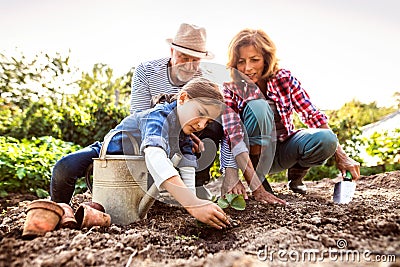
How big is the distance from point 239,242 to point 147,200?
56cm

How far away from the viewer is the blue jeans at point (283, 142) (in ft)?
7.67

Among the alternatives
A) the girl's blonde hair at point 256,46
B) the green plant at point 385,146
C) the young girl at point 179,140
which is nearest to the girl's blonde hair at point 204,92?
the young girl at point 179,140

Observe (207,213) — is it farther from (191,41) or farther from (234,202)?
(191,41)

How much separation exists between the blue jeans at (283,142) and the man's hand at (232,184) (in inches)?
9.5

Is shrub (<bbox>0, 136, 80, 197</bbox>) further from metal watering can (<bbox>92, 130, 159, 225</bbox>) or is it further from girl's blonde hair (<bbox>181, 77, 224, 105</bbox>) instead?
girl's blonde hair (<bbox>181, 77, 224, 105</bbox>)

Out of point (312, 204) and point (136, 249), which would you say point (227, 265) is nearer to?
point (136, 249)

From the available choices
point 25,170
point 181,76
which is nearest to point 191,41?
point 181,76

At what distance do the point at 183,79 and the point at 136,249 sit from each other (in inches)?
56.6

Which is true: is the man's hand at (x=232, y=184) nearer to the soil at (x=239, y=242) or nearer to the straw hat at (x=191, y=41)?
the soil at (x=239, y=242)

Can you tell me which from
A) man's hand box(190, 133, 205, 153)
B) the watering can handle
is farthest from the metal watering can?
man's hand box(190, 133, 205, 153)

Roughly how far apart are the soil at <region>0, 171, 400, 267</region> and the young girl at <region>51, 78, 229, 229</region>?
149 mm

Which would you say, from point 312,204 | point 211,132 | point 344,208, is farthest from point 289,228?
point 211,132

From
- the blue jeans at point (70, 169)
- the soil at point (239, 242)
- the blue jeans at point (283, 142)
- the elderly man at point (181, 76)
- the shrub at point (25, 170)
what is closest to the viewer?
the soil at point (239, 242)

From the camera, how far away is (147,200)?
6.03 ft
